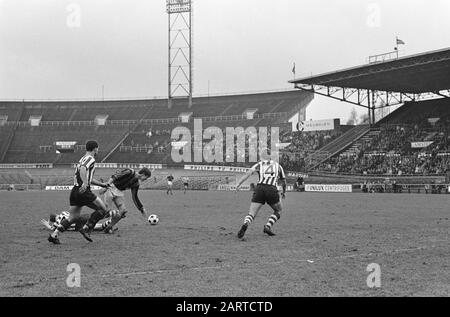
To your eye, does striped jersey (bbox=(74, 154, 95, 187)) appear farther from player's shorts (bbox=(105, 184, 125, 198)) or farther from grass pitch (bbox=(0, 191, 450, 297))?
player's shorts (bbox=(105, 184, 125, 198))

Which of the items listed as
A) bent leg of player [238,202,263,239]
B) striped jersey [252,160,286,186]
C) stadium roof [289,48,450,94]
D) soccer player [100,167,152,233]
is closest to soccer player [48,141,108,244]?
soccer player [100,167,152,233]

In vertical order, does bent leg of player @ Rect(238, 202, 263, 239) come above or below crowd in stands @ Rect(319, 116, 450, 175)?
below

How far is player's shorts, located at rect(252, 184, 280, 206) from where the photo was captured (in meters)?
13.1

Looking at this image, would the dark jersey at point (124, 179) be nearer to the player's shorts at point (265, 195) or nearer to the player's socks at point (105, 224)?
the player's socks at point (105, 224)

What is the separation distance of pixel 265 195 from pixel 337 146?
169ft

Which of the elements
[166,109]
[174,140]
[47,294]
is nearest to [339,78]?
[174,140]

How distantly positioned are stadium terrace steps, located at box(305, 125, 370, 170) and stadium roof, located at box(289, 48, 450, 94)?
6129 millimetres

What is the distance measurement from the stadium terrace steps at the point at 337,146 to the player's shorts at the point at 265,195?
156ft

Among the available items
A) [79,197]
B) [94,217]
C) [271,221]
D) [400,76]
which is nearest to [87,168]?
[79,197]

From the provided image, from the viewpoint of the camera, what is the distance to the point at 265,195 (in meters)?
13.1

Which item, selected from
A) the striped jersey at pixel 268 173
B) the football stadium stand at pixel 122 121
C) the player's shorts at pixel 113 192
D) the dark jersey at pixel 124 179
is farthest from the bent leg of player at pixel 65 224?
the football stadium stand at pixel 122 121

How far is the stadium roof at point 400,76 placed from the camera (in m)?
46.8

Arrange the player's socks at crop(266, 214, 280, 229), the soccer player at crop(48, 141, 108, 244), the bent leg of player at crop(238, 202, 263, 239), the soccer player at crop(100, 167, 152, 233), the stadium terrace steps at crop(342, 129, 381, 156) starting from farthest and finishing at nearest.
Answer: the stadium terrace steps at crop(342, 129, 381, 156) → the soccer player at crop(100, 167, 152, 233) → the player's socks at crop(266, 214, 280, 229) → the bent leg of player at crop(238, 202, 263, 239) → the soccer player at crop(48, 141, 108, 244)
